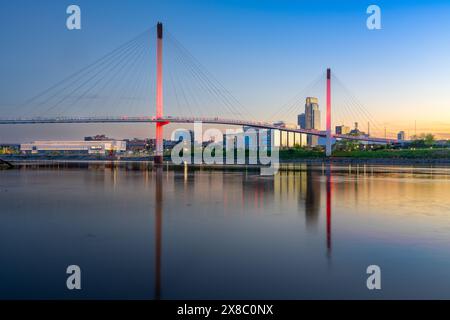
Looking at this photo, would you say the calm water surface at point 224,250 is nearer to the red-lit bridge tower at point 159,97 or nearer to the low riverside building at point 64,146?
the red-lit bridge tower at point 159,97

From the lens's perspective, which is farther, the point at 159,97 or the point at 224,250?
→ the point at 159,97

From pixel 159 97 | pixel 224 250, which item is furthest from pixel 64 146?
pixel 224 250

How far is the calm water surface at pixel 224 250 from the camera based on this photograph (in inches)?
211

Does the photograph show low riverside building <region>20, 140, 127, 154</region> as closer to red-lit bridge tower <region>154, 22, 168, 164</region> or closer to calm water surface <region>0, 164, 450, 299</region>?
red-lit bridge tower <region>154, 22, 168, 164</region>

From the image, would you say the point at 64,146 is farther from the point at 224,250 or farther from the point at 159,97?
the point at 224,250

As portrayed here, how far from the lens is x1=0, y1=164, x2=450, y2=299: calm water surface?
535 cm

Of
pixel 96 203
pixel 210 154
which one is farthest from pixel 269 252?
pixel 210 154

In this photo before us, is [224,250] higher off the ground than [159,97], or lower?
lower

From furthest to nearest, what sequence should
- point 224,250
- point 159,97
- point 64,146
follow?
point 64,146
point 159,97
point 224,250

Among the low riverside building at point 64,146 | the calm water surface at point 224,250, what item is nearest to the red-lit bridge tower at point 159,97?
the calm water surface at point 224,250

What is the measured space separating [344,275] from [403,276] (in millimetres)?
825

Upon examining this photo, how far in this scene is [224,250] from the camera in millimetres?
7430
